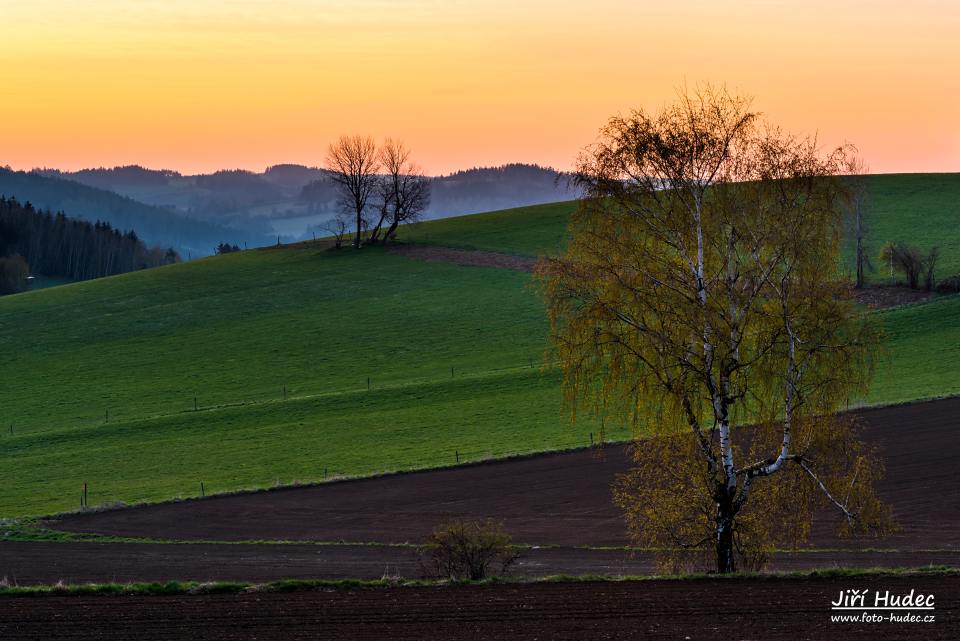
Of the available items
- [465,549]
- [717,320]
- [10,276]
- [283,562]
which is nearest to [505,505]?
[283,562]

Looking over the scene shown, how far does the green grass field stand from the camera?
1831 inches

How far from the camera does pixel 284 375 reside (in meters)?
66.4

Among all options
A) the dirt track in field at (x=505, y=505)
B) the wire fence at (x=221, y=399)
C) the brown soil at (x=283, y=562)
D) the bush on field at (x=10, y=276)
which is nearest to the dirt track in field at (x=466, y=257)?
the wire fence at (x=221, y=399)

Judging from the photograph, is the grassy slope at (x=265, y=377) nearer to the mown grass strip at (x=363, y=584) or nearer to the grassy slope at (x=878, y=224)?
the grassy slope at (x=878, y=224)

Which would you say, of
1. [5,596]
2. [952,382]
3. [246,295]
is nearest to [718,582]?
[5,596]

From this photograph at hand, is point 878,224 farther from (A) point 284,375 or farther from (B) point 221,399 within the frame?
(B) point 221,399

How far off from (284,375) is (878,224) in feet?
186

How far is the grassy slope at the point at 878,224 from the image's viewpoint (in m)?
85.8

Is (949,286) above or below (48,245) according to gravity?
below

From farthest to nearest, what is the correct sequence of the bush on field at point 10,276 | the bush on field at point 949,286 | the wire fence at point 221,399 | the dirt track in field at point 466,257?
the bush on field at point 10,276
the dirt track in field at point 466,257
the bush on field at point 949,286
the wire fence at point 221,399

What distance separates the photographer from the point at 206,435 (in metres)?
53.1

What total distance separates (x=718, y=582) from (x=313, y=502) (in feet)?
68.8

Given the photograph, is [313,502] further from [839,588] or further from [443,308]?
[443,308]

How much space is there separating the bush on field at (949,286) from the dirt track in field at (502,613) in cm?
5646
